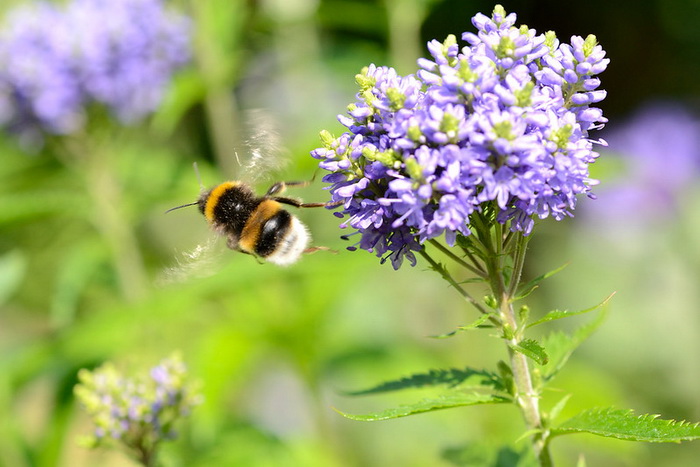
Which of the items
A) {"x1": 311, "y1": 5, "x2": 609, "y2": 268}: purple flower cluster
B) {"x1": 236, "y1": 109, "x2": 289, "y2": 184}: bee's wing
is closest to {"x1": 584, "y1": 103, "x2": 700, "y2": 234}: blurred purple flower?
{"x1": 236, "y1": 109, "x2": 289, "y2": 184}: bee's wing

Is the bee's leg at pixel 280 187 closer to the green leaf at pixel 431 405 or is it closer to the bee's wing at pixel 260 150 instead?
the bee's wing at pixel 260 150

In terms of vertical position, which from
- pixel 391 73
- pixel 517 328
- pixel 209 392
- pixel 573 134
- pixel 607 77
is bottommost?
pixel 607 77

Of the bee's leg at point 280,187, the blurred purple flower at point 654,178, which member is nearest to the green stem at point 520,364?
the bee's leg at point 280,187

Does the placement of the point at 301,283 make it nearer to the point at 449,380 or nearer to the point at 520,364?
the point at 449,380

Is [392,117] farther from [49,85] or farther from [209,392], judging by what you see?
[49,85]

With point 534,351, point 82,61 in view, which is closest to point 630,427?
point 534,351

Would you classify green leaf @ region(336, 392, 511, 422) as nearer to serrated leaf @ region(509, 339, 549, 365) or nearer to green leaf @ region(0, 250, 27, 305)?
serrated leaf @ region(509, 339, 549, 365)

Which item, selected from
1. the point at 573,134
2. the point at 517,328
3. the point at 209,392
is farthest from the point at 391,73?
the point at 209,392
